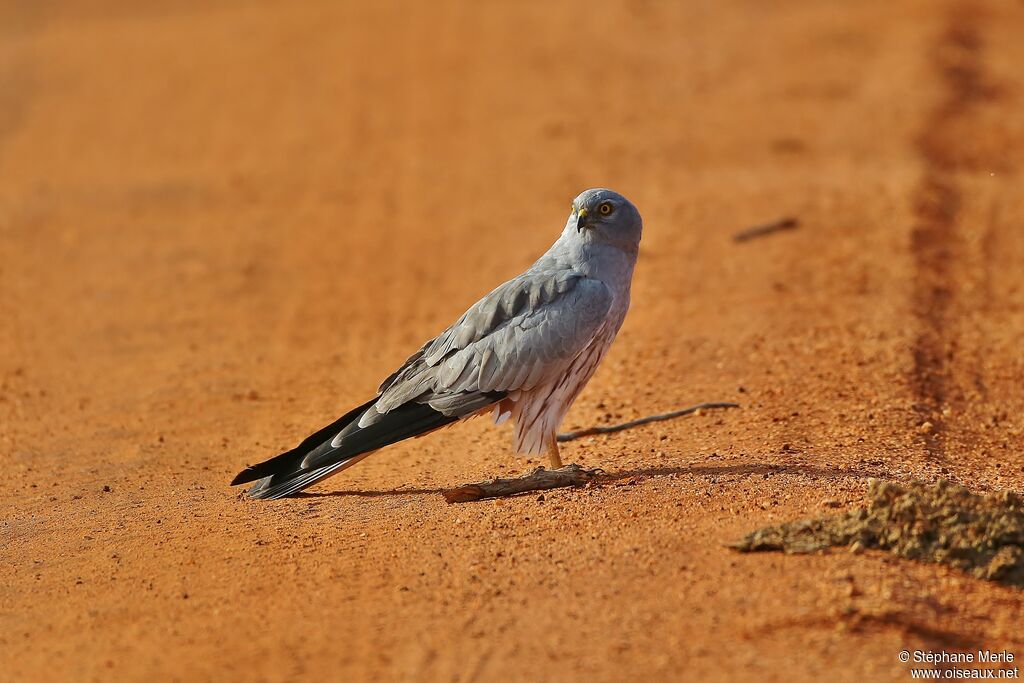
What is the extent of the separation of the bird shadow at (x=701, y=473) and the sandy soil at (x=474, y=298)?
38mm

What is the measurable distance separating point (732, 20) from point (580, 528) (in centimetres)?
1672

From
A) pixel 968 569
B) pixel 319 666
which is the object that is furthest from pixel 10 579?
pixel 968 569

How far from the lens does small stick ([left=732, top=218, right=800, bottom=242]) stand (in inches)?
486

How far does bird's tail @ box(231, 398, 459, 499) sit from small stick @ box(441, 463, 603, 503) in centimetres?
45

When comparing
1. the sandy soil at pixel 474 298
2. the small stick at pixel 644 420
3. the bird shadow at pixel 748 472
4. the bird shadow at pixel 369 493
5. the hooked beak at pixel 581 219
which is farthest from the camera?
the small stick at pixel 644 420

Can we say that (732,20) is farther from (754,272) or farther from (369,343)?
(369,343)

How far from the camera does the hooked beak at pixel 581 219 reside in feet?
24.6

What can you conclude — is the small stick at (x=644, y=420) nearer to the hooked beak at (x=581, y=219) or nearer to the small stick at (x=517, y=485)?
the small stick at (x=517, y=485)

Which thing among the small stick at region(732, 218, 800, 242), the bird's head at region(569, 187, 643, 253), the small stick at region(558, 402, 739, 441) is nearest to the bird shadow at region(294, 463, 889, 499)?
the small stick at region(558, 402, 739, 441)

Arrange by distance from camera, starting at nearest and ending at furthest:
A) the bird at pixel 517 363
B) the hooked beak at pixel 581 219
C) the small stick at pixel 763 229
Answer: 1. the bird at pixel 517 363
2. the hooked beak at pixel 581 219
3. the small stick at pixel 763 229

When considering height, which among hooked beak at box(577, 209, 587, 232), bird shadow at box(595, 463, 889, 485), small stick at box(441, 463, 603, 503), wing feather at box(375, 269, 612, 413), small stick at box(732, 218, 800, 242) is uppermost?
hooked beak at box(577, 209, 587, 232)

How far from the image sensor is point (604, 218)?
7539 millimetres

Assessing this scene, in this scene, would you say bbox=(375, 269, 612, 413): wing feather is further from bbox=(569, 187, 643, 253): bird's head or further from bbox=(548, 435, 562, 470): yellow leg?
bbox=(548, 435, 562, 470): yellow leg

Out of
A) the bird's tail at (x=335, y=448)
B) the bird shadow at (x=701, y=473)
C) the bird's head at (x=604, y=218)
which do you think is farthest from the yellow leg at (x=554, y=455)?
the bird's head at (x=604, y=218)
